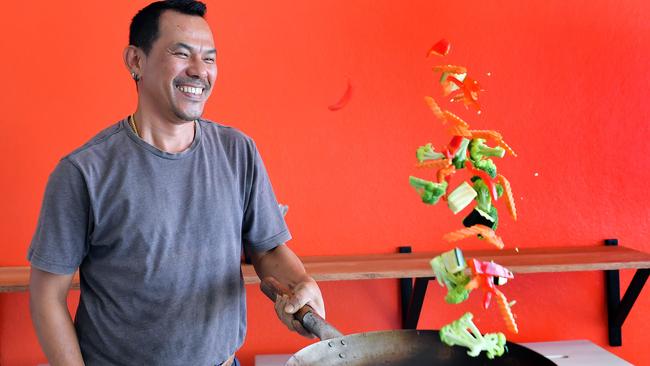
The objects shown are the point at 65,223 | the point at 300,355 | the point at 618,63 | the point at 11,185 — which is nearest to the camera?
the point at 300,355

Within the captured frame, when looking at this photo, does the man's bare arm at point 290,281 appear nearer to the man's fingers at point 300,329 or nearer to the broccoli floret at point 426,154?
the man's fingers at point 300,329

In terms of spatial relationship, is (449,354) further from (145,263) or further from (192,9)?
(192,9)

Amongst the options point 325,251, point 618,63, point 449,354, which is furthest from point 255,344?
point 618,63

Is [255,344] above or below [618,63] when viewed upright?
below

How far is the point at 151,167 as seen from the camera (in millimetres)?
1469

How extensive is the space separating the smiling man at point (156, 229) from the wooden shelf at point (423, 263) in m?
0.75

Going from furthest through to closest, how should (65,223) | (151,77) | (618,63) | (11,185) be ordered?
(618,63) → (11,185) → (151,77) → (65,223)

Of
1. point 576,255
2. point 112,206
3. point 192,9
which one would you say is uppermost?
point 192,9

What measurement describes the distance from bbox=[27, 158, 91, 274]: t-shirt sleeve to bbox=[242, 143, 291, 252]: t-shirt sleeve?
1.17 ft

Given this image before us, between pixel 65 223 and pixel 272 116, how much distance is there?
1351mm

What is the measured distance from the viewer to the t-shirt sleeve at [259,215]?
1.60m

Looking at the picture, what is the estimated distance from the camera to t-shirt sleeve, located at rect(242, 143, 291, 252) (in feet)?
5.26

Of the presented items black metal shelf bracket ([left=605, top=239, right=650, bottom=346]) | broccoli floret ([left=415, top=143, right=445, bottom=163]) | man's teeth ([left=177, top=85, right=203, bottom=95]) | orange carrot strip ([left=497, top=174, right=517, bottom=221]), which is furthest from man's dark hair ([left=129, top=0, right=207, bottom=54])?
black metal shelf bracket ([left=605, top=239, right=650, bottom=346])

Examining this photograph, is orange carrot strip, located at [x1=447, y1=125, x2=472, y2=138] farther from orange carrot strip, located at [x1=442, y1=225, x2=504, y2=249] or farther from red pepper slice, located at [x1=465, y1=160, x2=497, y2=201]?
orange carrot strip, located at [x1=442, y1=225, x2=504, y2=249]
